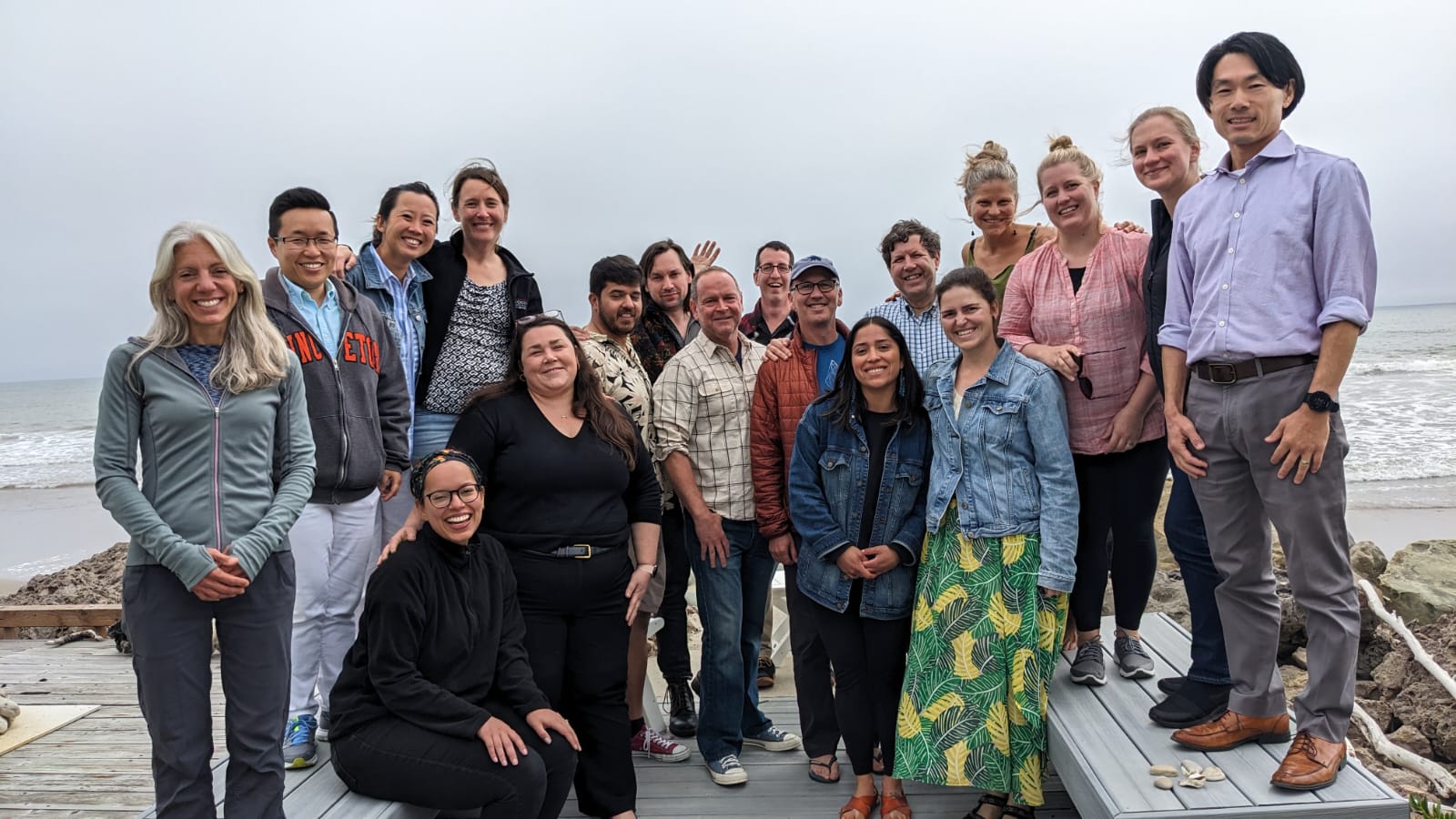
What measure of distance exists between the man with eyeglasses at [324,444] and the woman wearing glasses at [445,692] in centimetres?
35

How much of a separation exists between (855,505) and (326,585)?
193 centimetres

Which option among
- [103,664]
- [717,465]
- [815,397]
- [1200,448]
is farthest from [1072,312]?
[103,664]

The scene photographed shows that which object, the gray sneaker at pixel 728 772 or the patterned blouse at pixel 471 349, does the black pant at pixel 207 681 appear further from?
the gray sneaker at pixel 728 772

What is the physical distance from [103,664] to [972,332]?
19.8ft

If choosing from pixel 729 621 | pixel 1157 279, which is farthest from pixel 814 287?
pixel 729 621

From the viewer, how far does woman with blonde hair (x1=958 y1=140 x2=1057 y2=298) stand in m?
4.08

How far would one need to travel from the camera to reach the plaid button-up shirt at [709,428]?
158 inches

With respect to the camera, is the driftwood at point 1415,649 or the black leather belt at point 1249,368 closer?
the black leather belt at point 1249,368

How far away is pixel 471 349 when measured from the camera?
13.4 feet

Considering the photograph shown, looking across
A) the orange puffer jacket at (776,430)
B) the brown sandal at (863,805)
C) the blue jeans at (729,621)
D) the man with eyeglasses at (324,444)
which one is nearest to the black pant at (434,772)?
the man with eyeglasses at (324,444)

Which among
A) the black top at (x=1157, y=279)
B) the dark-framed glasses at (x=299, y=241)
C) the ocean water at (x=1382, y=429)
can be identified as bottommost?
the ocean water at (x=1382, y=429)

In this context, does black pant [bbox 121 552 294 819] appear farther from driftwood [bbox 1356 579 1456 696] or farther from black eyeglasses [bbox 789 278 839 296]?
driftwood [bbox 1356 579 1456 696]

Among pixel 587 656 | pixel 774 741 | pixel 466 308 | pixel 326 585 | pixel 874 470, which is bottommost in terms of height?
pixel 774 741

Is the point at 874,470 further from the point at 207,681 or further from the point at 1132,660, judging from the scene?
the point at 207,681
